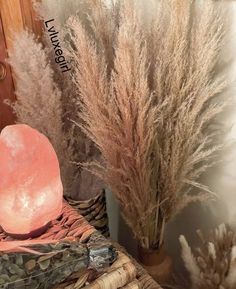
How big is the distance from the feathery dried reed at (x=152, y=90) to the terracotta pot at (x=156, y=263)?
192 mm

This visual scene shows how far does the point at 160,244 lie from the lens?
1.18 metres

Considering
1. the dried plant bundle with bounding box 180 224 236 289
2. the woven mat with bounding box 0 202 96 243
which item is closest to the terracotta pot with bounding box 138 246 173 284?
the dried plant bundle with bounding box 180 224 236 289

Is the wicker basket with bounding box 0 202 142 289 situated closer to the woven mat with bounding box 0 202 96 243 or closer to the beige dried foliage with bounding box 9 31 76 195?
the woven mat with bounding box 0 202 96 243

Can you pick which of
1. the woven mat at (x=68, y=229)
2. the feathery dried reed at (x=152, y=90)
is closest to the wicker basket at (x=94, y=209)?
the feathery dried reed at (x=152, y=90)

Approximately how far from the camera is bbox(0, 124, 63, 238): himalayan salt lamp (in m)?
0.77

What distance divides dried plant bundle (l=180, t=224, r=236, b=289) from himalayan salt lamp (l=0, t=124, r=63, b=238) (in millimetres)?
445

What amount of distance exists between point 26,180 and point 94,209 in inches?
18.4

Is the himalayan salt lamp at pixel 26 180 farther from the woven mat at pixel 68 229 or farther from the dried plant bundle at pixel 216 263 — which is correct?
the dried plant bundle at pixel 216 263

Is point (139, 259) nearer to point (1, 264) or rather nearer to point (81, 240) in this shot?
point (81, 240)

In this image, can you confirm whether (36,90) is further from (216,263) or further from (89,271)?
(216,263)

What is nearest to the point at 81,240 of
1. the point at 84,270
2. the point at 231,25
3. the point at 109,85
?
the point at 84,270

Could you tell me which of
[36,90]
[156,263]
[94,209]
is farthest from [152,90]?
[156,263]

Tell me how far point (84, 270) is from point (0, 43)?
727 millimetres

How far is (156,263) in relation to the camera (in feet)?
3.93
